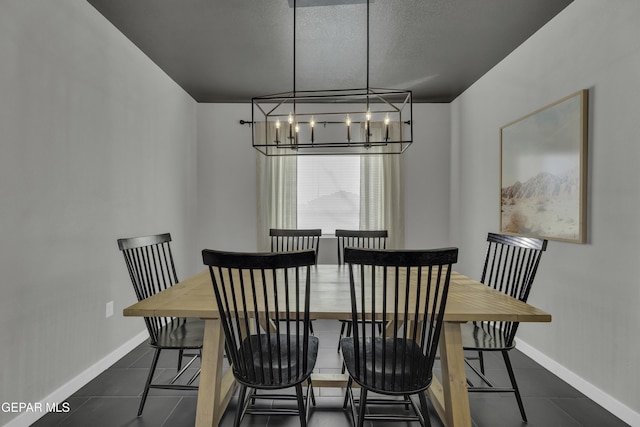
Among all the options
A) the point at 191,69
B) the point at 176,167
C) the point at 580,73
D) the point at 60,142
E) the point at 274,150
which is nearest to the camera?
the point at 60,142

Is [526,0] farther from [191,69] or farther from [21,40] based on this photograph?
[21,40]

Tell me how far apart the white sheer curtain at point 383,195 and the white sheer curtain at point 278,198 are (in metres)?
0.90

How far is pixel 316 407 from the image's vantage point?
79.2 inches

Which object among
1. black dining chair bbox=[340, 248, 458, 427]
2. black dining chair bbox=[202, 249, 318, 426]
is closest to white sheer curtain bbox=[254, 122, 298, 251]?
black dining chair bbox=[202, 249, 318, 426]

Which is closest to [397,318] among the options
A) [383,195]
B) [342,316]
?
[342,316]

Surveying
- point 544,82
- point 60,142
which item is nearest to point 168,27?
point 60,142

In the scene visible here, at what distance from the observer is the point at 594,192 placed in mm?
2072

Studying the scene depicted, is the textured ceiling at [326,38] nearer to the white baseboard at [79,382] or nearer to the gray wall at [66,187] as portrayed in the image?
the gray wall at [66,187]

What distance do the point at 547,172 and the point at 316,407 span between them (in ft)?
7.83

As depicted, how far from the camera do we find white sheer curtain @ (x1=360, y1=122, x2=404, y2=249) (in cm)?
405

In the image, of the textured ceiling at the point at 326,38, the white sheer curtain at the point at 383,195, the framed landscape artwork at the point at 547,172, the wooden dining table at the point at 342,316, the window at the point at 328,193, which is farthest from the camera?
the window at the point at 328,193

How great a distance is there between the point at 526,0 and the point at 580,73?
619 millimetres

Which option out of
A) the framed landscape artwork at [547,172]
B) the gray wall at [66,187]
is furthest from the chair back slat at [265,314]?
the framed landscape artwork at [547,172]

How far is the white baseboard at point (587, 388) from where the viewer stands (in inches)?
71.4
